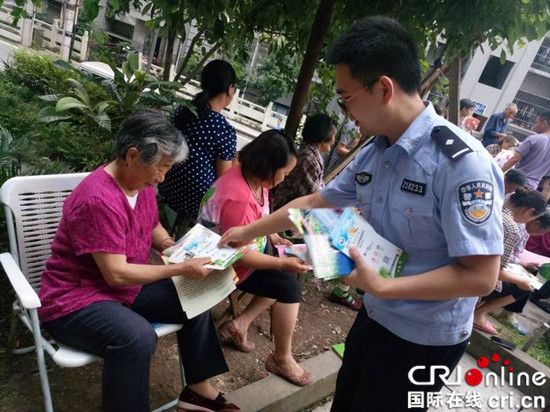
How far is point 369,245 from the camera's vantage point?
1258 millimetres

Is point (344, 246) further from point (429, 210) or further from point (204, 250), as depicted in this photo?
point (204, 250)

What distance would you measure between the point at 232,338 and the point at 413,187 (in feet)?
5.80

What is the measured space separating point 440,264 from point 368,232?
0.76 feet

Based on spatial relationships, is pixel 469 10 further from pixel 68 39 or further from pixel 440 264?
pixel 68 39

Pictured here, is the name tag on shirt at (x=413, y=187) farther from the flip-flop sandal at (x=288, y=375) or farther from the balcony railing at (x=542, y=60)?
the balcony railing at (x=542, y=60)

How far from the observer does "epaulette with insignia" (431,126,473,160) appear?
3.71ft

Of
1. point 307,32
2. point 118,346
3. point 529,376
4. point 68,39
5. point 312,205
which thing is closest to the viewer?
point 118,346

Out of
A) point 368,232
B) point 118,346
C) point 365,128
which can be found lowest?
point 118,346

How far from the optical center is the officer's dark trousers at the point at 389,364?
135 centimetres

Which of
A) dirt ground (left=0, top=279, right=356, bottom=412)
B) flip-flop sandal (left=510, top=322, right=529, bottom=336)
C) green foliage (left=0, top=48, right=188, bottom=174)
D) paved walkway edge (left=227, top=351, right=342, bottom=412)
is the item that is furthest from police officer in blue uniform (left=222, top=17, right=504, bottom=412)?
flip-flop sandal (left=510, top=322, right=529, bottom=336)

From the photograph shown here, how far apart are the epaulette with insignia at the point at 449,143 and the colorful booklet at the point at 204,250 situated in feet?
3.30

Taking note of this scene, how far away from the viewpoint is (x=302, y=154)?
330 cm

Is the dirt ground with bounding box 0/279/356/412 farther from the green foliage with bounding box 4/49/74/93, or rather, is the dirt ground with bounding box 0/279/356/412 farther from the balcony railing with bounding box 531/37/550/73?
the balcony railing with bounding box 531/37/550/73

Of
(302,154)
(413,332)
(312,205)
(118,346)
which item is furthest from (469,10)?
(118,346)
